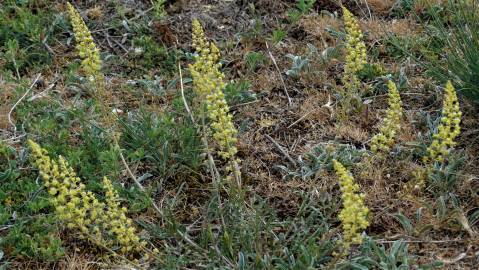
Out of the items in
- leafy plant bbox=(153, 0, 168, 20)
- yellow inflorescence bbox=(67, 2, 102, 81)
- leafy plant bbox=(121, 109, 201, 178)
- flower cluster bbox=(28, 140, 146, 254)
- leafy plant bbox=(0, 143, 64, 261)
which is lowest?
leafy plant bbox=(0, 143, 64, 261)

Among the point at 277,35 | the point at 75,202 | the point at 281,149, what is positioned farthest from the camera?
the point at 277,35

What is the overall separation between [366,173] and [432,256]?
0.52 m

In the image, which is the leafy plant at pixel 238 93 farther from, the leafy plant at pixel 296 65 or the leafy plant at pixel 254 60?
the leafy plant at pixel 296 65

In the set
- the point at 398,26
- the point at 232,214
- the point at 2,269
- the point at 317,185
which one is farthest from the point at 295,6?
the point at 2,269

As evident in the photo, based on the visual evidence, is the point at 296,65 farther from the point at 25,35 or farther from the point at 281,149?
the point at 25,35

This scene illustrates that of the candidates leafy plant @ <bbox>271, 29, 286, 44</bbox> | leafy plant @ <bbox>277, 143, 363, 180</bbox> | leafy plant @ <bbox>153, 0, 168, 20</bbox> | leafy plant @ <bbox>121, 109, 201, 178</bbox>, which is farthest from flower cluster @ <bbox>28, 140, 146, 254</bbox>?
leafy plant @ <bbox>153, 0, 168, 20</bbox>

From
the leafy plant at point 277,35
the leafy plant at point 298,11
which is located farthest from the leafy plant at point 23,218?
the leafy plant at point 298,11

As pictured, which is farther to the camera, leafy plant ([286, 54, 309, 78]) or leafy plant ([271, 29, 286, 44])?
leafy plant ([271, 29, 286, 44])

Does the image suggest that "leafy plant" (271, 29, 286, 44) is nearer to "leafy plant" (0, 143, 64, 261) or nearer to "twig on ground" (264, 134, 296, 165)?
"twig on ground" (264, 134, 296, 165)

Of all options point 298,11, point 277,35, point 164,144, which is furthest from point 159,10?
point 164,144

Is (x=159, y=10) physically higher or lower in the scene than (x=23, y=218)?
higher

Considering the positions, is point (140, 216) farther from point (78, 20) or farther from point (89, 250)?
point (78, 20)

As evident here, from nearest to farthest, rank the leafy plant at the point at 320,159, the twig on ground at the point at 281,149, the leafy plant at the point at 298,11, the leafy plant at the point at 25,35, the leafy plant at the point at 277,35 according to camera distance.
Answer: the leafy plant at the point at 320,159 < the twig on ground at the point at 281,149 < the leafy plant at the point at 25,35 < the leafy plant at the point at 277,35 < the leafy plant at the point at 298,11

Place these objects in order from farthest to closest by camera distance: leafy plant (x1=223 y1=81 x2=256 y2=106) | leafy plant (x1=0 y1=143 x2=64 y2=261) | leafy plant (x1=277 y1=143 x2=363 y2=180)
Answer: leafy plant (x1=223 y1=81 x2=256 y2=106) < leafy plant (x1=277 y1=143 x2=363 y2=180) < leafy plant (x1=0 y1=143 x2=64 y2=261)
